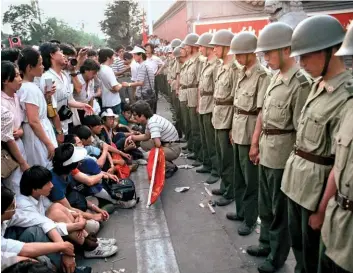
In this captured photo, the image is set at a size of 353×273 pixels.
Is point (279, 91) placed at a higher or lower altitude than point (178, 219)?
higher

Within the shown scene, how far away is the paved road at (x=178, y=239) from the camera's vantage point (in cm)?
329

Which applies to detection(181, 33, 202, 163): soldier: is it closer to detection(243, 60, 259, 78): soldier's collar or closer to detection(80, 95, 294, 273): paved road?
detection(80, 95, 294, 273): paved road

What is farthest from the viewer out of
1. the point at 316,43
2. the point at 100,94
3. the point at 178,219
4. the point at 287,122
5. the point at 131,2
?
the point at 131,2

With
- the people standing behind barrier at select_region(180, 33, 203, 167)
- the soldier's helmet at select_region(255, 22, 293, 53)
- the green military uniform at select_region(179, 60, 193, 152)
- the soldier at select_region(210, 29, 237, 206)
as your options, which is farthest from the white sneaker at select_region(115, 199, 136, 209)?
the soldier's helmet at select_region(255, 22, 293, 53)

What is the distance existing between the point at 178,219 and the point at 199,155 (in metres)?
2.13

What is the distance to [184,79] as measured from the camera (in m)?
6.37

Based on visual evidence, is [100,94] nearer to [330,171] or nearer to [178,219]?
[178,219]

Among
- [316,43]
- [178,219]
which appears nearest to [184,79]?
[178,219]

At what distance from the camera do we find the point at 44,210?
3.26 meters

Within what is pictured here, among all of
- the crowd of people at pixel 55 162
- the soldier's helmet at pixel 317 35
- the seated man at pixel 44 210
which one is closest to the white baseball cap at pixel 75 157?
the crowd of people at pixel 55 162

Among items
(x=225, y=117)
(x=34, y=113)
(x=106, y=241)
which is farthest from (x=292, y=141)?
(x=34, y=113)

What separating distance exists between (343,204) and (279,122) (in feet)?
3.52

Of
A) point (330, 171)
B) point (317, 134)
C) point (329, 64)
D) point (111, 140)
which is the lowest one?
point (111, 140)

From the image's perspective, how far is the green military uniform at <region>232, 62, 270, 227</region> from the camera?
11.3 ft
